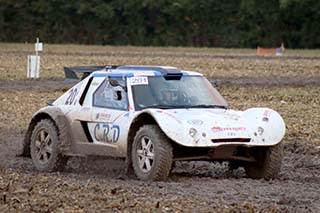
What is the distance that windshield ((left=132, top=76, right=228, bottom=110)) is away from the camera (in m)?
13.7

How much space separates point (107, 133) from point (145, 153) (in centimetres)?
104

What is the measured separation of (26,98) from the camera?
27062 millimetres

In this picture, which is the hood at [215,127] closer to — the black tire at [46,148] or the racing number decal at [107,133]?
the racing number decal at [107,133]

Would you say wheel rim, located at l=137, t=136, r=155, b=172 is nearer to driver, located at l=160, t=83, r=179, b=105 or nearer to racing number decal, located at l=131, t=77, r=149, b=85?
driver, located at l=160, t=83, r=179, b=105

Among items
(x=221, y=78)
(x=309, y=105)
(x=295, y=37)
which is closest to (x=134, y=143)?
(x=309, y=105)

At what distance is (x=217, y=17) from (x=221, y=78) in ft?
165

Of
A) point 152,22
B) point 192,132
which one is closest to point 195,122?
point 192,132

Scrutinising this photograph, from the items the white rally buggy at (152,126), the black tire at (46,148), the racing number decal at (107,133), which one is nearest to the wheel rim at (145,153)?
the white rally buggy at (152,126)

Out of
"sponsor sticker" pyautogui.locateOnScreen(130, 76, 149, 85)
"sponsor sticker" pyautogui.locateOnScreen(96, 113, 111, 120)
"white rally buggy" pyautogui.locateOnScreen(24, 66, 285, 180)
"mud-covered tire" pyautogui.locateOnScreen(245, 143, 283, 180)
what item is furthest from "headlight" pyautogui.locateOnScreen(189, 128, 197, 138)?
"sponsor sticker" pyautogui.locateOnScreen(96, 113, 111, 120)

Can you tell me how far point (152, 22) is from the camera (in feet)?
288

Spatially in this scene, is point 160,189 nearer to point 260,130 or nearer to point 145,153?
point 145,153

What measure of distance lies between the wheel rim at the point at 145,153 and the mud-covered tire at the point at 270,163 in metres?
1.58

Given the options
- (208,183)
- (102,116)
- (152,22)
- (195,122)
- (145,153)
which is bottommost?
(208,183)

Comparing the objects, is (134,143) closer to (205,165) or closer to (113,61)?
(205,165)
